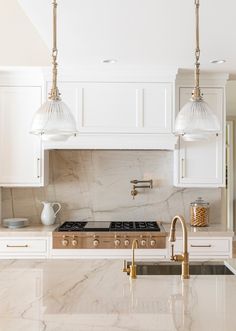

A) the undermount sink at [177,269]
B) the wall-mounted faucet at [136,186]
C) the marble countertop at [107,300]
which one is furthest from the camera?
the wall-mounted faucet at [136,186]

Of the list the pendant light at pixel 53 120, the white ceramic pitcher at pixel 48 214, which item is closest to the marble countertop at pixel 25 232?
the white ceramic pitcher at pixel 48 214

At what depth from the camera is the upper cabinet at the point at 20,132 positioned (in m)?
4.18

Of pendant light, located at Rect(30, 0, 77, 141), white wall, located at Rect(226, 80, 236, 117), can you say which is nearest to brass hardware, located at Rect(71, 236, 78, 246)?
pendant light, located at Rect(30, 0, 77, 141)

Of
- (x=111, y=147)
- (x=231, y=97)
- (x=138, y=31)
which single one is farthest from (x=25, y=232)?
(x=231, y=97)

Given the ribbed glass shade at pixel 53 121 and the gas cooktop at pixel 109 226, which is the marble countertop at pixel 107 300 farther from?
the gas cooktop at pixel 109 226

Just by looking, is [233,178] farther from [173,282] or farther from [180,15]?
[173,282]

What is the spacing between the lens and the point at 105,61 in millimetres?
3842

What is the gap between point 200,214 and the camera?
13.8ft

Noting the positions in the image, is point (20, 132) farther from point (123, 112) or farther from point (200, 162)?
point (200, 162)

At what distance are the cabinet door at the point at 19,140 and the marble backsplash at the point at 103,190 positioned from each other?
0.35m

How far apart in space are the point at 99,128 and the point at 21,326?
2.78m

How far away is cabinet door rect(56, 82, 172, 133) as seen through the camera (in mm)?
4113

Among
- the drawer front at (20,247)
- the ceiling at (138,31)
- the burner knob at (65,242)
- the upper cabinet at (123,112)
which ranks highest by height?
the ceiling at (138,31)

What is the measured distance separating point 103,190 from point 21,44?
166 cm
